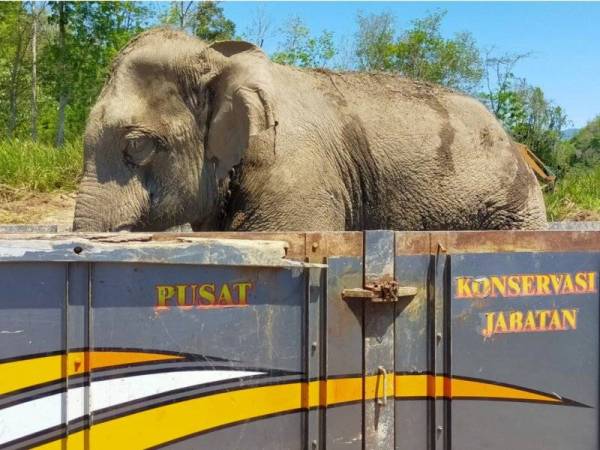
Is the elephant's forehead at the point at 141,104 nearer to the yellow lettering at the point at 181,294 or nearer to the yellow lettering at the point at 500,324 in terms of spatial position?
the yellow lettering at the point at 181,294

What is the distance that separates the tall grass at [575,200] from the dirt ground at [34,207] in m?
7.75

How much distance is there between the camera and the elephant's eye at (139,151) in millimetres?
5013

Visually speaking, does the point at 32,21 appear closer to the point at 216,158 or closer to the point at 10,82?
the point at 10,82

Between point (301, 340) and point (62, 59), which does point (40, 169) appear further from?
point (301, 340)

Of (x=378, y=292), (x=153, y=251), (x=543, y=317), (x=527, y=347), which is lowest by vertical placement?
(x=527, y=347)

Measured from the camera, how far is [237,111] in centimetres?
486

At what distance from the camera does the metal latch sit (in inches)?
93.9

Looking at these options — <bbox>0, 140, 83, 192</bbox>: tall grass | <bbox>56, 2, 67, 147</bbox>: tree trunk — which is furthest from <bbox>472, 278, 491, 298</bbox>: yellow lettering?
<bbox>56, 2, 67, 147</bbox>: tree trunk

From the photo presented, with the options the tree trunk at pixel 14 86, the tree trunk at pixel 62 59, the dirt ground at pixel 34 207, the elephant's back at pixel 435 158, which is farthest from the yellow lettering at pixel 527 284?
the tree trunk at pixel 14 86

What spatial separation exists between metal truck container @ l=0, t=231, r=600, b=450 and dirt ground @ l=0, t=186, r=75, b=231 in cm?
839

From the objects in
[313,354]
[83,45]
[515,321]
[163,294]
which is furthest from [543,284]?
[83,45]

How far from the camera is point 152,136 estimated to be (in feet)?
16.6

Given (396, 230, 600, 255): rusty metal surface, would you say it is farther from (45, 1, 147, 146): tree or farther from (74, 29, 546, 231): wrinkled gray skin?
(45, 1, 147, 146): tree

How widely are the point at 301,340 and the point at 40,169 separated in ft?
33.9
